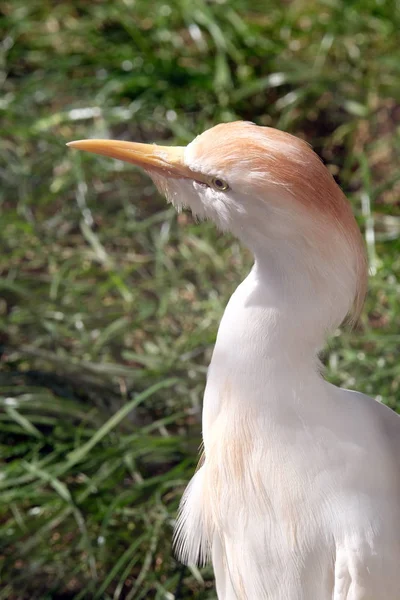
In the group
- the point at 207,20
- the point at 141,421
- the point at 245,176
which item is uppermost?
the point at 245,176

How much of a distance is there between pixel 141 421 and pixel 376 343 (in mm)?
629

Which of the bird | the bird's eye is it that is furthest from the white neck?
the bird's eye

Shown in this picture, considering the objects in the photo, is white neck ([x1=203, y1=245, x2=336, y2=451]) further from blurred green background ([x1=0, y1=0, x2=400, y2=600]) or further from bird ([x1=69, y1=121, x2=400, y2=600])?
blurred green background ([x1=0, y1=0, x2=400, y2=600])

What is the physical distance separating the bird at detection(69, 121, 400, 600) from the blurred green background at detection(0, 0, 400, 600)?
0.56m

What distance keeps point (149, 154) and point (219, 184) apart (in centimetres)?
16

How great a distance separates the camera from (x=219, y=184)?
125 cm

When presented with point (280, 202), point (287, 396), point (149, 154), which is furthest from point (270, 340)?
point (149, 154)

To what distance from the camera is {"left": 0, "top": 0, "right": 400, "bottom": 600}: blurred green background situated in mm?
1948

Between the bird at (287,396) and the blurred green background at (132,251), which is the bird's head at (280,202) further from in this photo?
the blurred green background at (132,251)

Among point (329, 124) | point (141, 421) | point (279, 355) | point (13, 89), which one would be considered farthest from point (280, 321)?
point (13, 89)

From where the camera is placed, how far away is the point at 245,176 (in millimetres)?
1199

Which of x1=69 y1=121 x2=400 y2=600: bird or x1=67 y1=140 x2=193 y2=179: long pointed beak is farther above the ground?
x1=67 y1=140 x2=193 y2=179: long pointed beak

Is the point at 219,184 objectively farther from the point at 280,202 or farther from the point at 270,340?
the point at 270,340

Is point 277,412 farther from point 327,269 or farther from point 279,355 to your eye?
point 327,269
